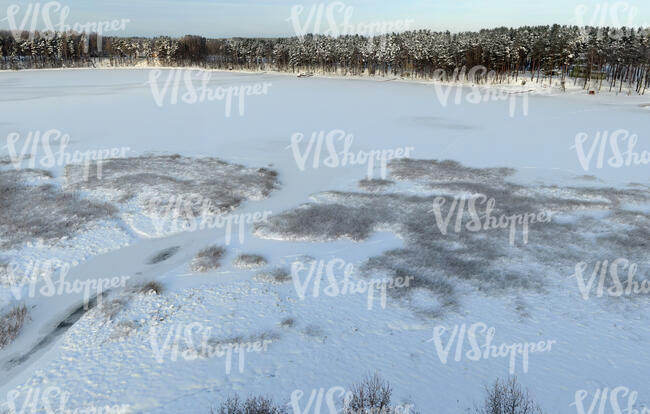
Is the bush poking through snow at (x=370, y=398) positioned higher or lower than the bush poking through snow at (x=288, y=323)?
lower

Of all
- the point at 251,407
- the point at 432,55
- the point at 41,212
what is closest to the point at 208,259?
the point at 251,407

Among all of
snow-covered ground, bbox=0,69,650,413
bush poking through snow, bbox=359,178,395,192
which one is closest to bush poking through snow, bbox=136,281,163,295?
snow-covered ground, bbox=0,69,650,413

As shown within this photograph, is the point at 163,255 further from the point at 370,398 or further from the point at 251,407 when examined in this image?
the point at 370,398

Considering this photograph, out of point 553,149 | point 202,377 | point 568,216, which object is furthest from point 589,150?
point 202,377

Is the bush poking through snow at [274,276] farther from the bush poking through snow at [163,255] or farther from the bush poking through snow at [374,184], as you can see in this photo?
the bush poking through snow at [374,184]

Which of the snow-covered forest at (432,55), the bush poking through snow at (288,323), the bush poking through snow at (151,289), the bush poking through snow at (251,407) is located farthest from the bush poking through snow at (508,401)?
the snow-covered forest at (432,55)

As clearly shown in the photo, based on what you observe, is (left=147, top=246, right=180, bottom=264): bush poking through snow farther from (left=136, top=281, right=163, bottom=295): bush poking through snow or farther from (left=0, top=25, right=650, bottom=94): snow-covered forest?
(left=0, top=25, right=650, bottom=94): snow-covered forest
